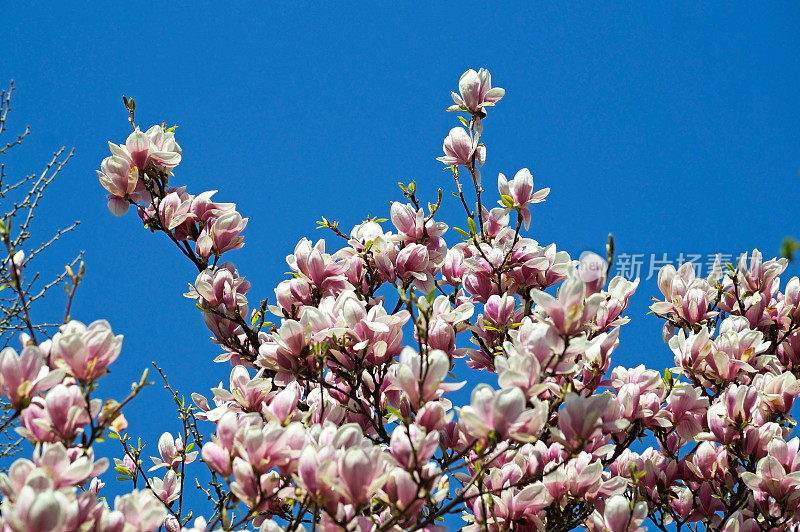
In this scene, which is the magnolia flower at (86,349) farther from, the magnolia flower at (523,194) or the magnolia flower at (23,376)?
the magnolia flower at (523,194)

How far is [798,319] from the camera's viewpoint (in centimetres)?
277

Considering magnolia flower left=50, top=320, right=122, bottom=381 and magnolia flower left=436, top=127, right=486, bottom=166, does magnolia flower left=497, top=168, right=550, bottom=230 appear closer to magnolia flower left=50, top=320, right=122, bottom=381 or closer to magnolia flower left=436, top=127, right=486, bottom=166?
magnolia flower left=436, top=127, right=486, bottom=166

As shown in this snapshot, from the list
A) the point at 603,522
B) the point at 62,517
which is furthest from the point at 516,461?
the point at 62,517

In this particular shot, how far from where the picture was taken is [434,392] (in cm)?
162

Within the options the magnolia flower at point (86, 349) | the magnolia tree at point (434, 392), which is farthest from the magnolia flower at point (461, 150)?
the magnolia flower at point (86, 349)

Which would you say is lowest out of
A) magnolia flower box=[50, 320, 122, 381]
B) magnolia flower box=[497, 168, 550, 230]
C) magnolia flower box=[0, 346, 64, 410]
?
magnolia flower box=[0, 346, 64, 410]

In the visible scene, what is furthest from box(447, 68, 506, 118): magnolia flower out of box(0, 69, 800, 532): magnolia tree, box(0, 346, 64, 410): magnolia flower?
box(0, 346, 64, 410): magnolia flower

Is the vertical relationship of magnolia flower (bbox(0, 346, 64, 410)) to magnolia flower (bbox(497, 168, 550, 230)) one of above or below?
below

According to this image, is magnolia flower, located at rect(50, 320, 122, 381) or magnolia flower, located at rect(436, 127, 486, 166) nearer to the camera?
magnolia flower, located at rect(50, 320, 122, 381)

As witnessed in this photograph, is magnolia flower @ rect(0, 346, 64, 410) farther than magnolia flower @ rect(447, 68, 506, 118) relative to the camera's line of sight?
No

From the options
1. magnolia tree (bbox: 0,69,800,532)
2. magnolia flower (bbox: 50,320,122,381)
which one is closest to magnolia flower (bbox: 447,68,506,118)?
magnolia tree (bbox: 0,69,800,532)

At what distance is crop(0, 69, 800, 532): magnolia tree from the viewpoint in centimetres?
155

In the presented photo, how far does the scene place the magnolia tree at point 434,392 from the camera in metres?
1.55

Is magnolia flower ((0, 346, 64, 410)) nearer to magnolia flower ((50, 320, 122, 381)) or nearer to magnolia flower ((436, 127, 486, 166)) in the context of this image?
magnolia flower ((50, 320, 122, 381))
